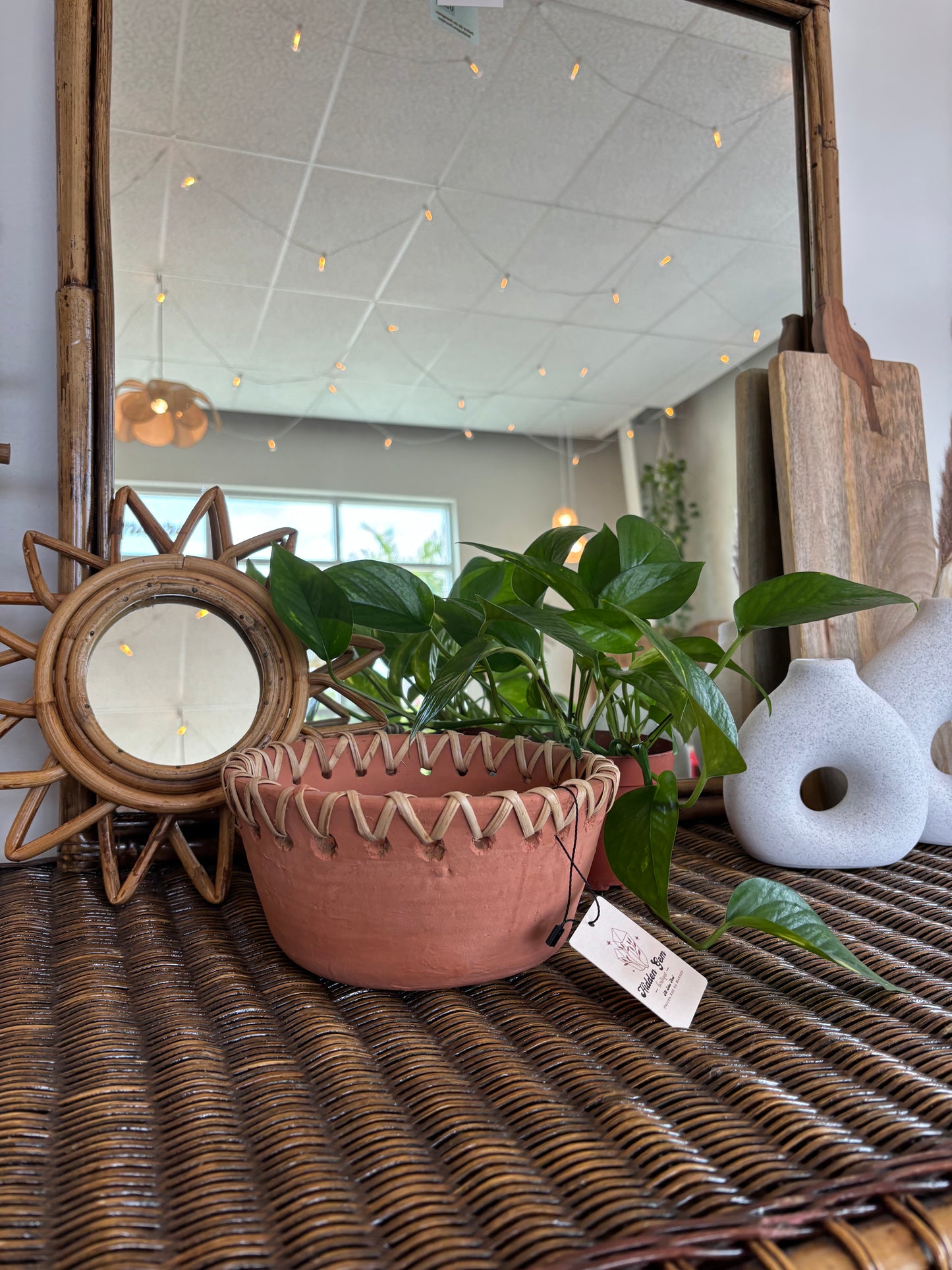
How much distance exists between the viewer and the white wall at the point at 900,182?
1.21 meters

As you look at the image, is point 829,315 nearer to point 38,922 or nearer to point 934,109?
point 934,109

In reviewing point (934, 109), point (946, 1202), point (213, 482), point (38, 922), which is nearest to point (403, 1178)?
point (946, 1202)

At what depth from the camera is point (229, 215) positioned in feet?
2.85

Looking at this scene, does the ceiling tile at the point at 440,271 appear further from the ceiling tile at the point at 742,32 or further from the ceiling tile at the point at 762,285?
the ceiling tile at the point at 742,32

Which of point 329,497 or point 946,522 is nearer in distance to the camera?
point 329,497

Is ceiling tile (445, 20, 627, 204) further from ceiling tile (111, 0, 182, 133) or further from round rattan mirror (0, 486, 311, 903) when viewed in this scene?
round rattan mirror (0, 486, 311, 903)

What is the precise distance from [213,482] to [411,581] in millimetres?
294

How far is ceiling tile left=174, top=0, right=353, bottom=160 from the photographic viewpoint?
853mm

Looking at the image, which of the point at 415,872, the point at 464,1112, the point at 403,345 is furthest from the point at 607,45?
the point at 464,1112

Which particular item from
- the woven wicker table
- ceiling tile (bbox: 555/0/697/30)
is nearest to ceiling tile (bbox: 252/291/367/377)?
ceiling tile (bbox: 555/0/697/30)

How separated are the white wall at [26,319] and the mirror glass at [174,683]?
11 cm

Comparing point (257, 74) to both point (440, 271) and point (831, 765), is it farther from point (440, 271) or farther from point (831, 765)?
point (831, 765)

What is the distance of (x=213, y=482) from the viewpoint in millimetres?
879

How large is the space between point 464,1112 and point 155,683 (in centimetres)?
53
